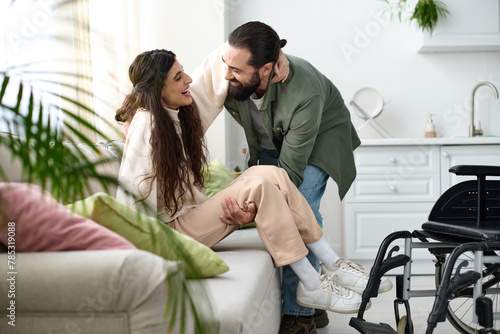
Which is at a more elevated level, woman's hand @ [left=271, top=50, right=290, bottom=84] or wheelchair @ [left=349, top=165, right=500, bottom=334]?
woman's hand @ [left=271, top=50, right=290, bottom=84]

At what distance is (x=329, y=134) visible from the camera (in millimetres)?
2365

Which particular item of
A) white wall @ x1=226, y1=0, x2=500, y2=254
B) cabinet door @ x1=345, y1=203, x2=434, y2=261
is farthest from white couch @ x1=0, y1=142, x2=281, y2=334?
white wall @ x1=226, y1=0, x2=500, y2=254

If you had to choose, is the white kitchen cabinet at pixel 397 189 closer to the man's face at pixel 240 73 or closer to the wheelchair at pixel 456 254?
the wheelchair at pixel 456 254

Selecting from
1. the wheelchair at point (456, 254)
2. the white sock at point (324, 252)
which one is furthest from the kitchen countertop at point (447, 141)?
the white sock at point (324, 252)

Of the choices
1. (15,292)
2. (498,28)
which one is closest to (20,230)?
(15,292)

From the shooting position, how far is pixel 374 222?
355 centimetres

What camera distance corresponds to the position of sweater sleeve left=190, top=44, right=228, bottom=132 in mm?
2203

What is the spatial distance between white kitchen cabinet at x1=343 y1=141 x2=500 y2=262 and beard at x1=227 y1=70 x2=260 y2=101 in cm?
158

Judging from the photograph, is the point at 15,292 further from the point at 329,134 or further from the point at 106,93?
the point at 106,93

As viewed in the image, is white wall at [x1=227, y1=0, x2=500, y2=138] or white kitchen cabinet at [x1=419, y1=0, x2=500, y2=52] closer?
white kitchen cabinet at [x1=419, y1=0, x2=500, y2=52]

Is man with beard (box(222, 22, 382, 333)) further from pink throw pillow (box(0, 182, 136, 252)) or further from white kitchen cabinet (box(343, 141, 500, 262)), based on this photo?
white kitchen cabinet (box(343, 141, 500, 262))

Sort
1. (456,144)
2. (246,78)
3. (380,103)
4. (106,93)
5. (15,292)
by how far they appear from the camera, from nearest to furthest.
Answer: (15,292)
(246,78)
(106,93)
(456,144)
(380,103)

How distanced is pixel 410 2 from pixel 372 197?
5.14ft

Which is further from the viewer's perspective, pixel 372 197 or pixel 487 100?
pixel 487 100
